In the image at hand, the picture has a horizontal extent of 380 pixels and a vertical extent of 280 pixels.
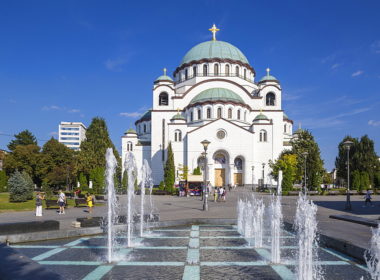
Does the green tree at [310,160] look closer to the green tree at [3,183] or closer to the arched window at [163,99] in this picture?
the arched window at [163,99]

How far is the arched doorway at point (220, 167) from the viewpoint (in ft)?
156

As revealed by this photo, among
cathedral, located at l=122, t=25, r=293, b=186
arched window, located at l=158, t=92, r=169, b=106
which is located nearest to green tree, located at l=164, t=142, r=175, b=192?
cathedral, located at l=122, t=25, r=293, b=186

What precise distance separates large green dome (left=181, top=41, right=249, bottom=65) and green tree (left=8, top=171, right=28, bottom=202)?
3761 cm

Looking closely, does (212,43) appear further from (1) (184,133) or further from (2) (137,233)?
(2) (137,233)

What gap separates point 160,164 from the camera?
50812 millimetres

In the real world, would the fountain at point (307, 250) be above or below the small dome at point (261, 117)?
below

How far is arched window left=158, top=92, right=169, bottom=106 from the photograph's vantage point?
55.0 m

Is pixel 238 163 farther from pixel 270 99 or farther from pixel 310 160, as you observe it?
pixel 270 99

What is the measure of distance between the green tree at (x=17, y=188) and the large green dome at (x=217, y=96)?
30.2 m

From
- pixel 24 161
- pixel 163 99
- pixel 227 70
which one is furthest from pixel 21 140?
pixel 227 70

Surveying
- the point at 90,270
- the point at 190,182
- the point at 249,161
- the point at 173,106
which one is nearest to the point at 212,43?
the point at 173,106

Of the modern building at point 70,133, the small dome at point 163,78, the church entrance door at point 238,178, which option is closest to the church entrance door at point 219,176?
the church entrance door at point 238,178

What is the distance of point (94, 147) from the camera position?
1753 inches

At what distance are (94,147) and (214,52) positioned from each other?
2560cm
